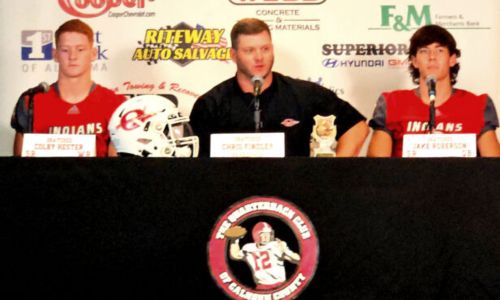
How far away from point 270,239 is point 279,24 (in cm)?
161

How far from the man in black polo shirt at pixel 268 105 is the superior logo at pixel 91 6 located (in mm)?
522

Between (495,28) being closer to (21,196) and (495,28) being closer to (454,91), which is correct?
(454,91)

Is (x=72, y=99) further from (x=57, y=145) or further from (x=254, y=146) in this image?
(x=254, y=146)

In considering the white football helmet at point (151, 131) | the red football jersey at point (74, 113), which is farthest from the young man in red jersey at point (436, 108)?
the red football jersey at point (74, 113)

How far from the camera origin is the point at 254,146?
6.49 feet

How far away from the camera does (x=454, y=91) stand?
2943 millimetres

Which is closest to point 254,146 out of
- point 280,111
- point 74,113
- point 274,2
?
point 280,111

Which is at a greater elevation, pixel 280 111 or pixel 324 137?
pixel 280 111

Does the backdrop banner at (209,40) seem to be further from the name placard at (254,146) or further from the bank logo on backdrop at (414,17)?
the name placard at (254,146)

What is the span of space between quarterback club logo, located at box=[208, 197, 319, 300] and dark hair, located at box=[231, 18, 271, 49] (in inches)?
53.8

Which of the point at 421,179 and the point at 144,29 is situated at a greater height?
the point at 144,29

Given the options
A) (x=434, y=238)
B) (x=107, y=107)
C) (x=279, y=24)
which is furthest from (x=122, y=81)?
(x=434, y=238)

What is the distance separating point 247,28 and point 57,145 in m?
1.17

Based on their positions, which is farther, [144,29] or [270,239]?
[144,29]
